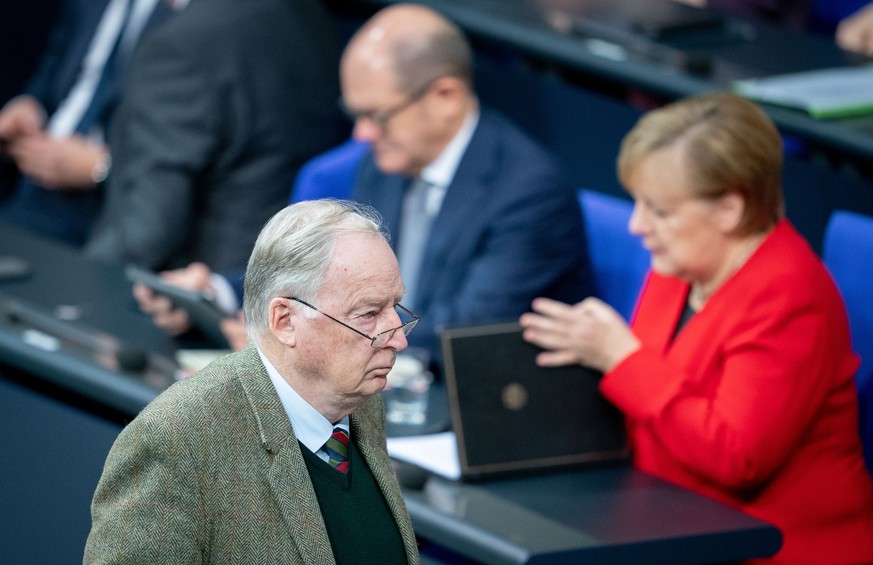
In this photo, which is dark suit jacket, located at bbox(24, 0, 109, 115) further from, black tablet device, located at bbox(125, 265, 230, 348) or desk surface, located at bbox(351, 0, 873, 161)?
black tablet device, located at bbox(125, 265, 230, 348)

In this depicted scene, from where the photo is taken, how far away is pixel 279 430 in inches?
64.4

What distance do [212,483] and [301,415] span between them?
138 mm

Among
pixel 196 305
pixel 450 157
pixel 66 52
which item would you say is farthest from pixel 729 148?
pixel 66 52

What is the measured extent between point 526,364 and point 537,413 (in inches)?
3.4

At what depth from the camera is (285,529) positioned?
5.29 ft

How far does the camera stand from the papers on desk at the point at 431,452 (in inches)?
99.5

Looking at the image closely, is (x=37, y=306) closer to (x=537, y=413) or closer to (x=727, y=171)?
(x=537, y=413)

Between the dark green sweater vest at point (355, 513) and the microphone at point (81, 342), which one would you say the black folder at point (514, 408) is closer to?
the microphone at point (81, 342)

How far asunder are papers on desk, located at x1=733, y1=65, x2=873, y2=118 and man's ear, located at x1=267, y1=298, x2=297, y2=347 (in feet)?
6.33

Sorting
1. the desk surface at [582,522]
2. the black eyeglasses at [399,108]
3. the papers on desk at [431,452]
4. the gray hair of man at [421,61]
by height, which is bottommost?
the desk surface at [582,522]

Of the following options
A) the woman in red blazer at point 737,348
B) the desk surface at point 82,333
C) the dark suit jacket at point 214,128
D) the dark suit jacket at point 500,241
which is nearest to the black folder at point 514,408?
the woman in red blazer at point 737,348

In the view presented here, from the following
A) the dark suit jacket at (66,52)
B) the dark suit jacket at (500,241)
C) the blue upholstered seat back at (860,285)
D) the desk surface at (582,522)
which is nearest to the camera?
the desk surface at (582,522)

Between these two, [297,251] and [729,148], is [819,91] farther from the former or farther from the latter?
[297,251]

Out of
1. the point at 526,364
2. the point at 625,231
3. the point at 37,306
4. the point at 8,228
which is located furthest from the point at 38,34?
the point at 526,364
